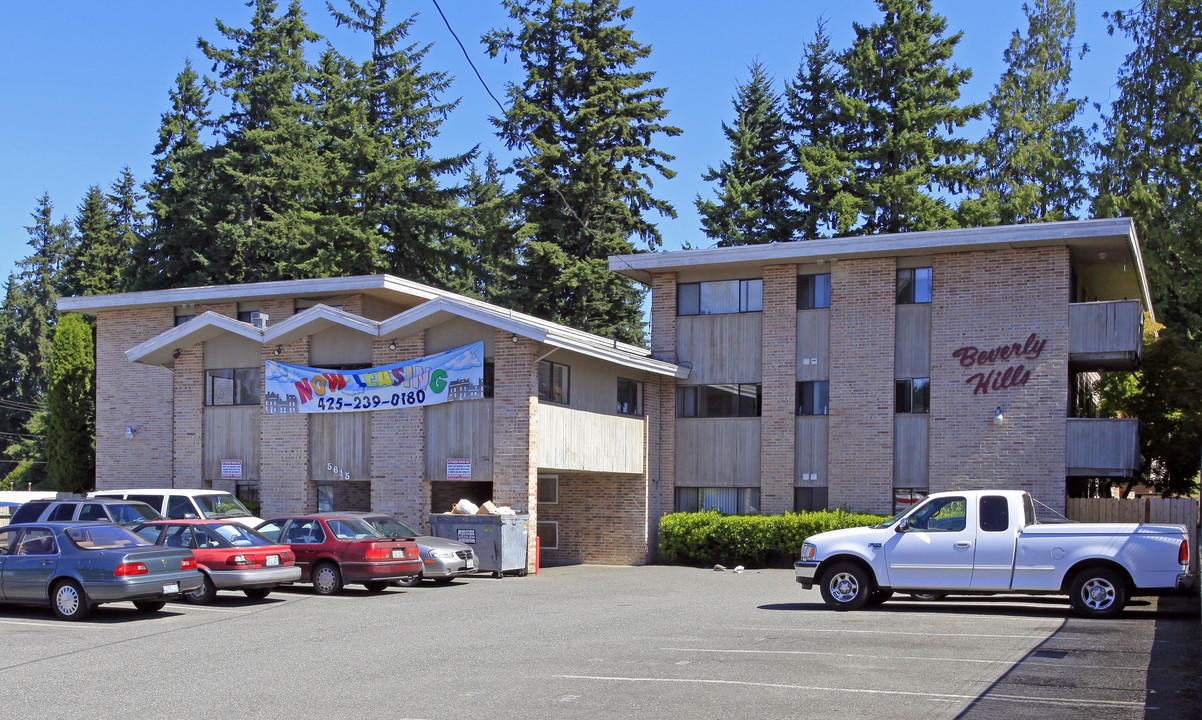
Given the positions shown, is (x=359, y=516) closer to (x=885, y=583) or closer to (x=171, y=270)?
(x=885, y=583)

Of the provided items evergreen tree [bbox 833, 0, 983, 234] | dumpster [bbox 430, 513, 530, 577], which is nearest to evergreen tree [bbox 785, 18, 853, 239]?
evergreen tree [bbox 833, 0, 983, 234]

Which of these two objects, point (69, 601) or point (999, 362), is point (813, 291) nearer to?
point (999, 362)

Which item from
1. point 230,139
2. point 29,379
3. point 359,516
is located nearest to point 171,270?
point 230,139

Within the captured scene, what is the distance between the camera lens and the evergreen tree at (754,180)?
45094 millimetres

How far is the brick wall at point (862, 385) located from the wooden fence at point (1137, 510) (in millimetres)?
4330

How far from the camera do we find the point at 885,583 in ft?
55.8

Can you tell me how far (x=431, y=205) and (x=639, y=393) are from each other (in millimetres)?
20691

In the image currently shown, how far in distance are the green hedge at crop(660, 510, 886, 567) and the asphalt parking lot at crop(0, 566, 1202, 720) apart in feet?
27.4

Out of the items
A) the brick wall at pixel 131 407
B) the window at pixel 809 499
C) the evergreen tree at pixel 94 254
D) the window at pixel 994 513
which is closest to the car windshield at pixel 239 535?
the window at pixel 994 513

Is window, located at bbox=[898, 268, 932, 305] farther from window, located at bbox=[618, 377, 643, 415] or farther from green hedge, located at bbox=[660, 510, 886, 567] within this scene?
window, located at bbox=[618, 377, 643, 415]

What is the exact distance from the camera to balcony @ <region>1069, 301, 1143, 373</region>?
26.2 m

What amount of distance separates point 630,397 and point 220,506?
10.8 meters

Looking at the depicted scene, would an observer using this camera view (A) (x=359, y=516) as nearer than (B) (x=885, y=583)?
No

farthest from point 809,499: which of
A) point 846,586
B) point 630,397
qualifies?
point 846,586
